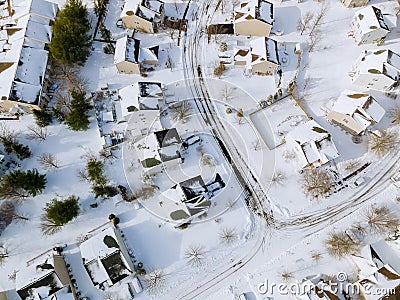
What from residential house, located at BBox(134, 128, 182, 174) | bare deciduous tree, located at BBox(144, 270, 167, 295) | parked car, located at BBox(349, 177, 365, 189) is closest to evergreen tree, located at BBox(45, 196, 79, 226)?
residential house, located at BBox(134, 128, 182, 174)

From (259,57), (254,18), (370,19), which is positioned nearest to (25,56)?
(259,57)

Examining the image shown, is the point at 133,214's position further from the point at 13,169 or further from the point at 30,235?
the point at 13,169

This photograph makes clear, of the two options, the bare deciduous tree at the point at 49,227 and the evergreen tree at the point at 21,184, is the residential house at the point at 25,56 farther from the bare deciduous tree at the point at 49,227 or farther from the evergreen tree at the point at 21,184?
the bare deciduous tree at the point at 49,227

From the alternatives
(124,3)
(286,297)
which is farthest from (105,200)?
(124,3)

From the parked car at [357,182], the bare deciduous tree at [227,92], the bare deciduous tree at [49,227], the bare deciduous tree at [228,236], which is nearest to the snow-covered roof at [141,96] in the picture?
the bare deciduous tree at [227,92]

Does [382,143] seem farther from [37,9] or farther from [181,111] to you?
[37,9]

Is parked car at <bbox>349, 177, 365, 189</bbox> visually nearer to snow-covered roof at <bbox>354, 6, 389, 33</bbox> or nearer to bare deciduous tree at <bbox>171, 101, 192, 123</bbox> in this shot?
snow-covered roof at <bbox>354, 6, 389, 33</bbox>
